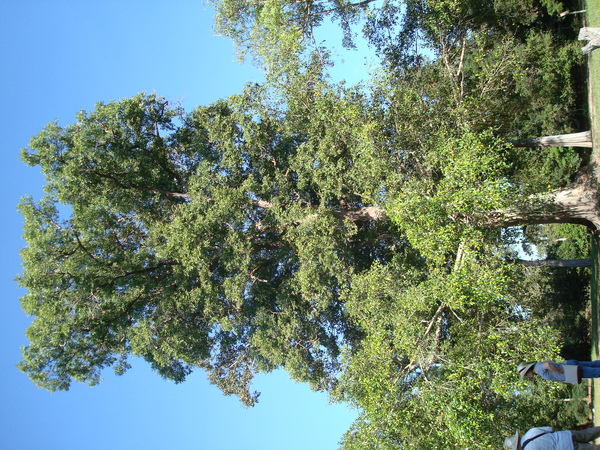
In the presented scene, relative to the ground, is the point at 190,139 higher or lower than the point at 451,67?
lower

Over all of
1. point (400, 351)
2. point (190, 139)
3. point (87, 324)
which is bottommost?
point (400, 351)

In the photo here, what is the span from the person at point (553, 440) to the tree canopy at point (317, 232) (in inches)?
162

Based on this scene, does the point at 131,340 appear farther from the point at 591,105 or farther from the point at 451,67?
the point at 591,105

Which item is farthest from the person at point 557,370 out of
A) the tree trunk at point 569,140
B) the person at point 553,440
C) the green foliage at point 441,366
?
the tree trunk at point 569,140

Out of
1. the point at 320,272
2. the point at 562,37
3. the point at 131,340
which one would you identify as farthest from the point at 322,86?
the point at 562,37

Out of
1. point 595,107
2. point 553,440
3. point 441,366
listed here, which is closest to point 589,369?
point 553,440

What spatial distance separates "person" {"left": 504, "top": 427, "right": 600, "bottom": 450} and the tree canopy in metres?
4.12

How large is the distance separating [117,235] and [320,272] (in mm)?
9636

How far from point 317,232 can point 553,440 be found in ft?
35.9

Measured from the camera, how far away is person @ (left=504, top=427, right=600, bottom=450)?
927 cm

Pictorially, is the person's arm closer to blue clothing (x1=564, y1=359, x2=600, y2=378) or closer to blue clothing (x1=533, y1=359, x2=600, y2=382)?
blue clothing (x1=533, y1=359, x2=600, y2=382)

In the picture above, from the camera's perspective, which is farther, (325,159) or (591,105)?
(591,105)

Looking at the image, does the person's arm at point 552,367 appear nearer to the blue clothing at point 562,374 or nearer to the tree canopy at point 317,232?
the blue clothing at point 562,374

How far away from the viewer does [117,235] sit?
21422mm
